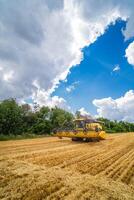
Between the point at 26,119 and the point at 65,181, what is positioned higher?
the point at 26,119

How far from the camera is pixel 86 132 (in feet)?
69.2

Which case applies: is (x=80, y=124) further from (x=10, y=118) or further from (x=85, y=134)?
(x=10, y=118)

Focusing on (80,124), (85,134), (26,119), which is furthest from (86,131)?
(26,119)

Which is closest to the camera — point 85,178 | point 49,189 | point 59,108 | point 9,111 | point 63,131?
point 49,189

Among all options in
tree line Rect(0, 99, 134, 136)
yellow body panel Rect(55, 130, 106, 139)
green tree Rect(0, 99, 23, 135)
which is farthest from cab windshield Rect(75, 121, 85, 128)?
green tree Rect(0, 99, 23, 135)

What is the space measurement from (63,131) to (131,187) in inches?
657

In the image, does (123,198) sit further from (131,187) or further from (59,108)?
(59,108)

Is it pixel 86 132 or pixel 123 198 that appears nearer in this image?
pixel 123 198

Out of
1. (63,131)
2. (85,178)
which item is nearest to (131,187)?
(85,178)

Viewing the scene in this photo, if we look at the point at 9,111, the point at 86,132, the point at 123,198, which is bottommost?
the point at 123,198

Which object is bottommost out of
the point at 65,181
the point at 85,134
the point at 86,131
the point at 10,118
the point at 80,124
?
the point at 65,181

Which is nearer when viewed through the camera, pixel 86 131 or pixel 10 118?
pixel 86 131

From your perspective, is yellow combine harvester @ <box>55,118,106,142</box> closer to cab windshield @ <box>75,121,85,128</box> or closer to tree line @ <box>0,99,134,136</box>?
cab windshield @ <box>75,121,85,128</box>

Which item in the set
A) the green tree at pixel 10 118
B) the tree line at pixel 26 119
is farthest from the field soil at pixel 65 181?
the green tree at pixel 10 118
